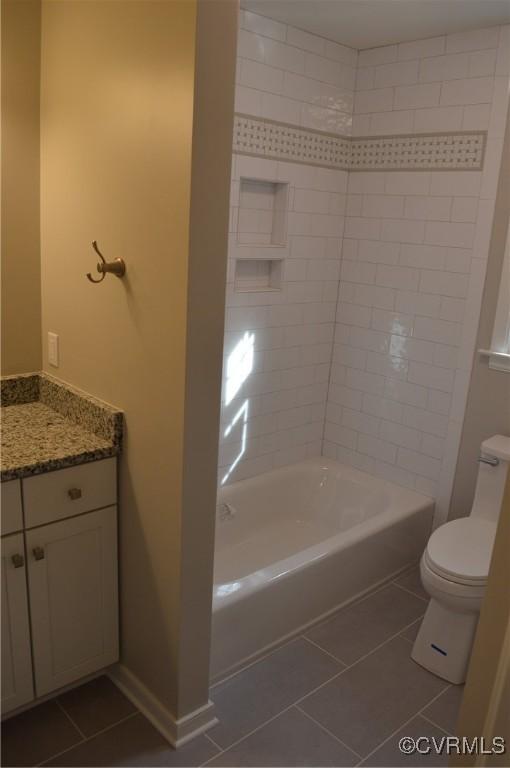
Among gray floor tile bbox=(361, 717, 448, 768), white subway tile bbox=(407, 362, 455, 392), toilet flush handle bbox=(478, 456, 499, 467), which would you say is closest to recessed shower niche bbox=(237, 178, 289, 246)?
white subway tile bbox=(407, 362, 455, 392)

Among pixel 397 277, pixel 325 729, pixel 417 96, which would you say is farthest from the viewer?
pixel 397 277

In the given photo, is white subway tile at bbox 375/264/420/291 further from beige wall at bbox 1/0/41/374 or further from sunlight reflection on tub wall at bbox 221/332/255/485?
beige wall at bbox 1/0/41/374

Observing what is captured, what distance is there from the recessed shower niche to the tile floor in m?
1.88

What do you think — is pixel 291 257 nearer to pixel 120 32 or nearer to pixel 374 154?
pixel 374 154

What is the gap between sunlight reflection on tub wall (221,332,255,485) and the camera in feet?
10.5

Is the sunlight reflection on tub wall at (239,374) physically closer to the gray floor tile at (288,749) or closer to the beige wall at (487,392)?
the beige wall at (487,392)

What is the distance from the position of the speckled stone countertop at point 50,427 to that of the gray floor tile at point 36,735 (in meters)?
0.90

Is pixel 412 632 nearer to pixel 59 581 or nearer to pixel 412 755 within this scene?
pixel 412 755

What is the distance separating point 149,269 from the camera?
1874 millimetres

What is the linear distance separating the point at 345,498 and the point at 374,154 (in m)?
1.87

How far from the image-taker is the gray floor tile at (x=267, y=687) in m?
2.20

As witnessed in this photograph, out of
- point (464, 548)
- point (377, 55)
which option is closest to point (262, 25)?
point (377, 55)

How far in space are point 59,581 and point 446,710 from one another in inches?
57.9

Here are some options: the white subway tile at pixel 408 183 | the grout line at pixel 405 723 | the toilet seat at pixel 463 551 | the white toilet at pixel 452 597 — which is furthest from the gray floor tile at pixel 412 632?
the white subway tile at pixel 408 183
